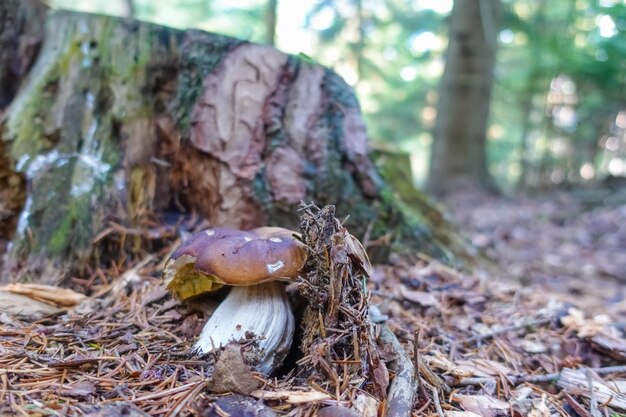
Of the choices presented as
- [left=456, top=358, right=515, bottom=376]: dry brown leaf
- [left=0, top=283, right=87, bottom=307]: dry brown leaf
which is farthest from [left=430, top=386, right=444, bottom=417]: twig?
[left=0, top=283, right=87, bottom=307]: dry brown leaf

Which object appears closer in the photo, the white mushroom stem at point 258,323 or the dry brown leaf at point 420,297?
the white mushroom stem at point 258,323

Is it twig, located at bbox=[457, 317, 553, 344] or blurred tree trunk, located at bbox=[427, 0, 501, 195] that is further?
blurred tree trunk, located at bbox=[427, 0, 501, 195]

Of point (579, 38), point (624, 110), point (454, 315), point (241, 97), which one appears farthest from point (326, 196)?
point (579, 38)

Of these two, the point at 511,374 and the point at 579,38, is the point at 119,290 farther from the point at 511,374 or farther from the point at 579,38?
the point at 579,38

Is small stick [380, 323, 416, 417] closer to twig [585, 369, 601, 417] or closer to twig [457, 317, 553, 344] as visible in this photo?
twig [457, 317, 553, 344]

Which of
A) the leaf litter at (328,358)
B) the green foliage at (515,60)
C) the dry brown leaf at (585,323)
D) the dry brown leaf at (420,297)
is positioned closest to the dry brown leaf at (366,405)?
the leaf litter at (328,358)

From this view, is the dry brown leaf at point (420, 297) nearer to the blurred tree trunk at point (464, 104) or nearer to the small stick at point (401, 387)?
the small stick at point (401, 387)
